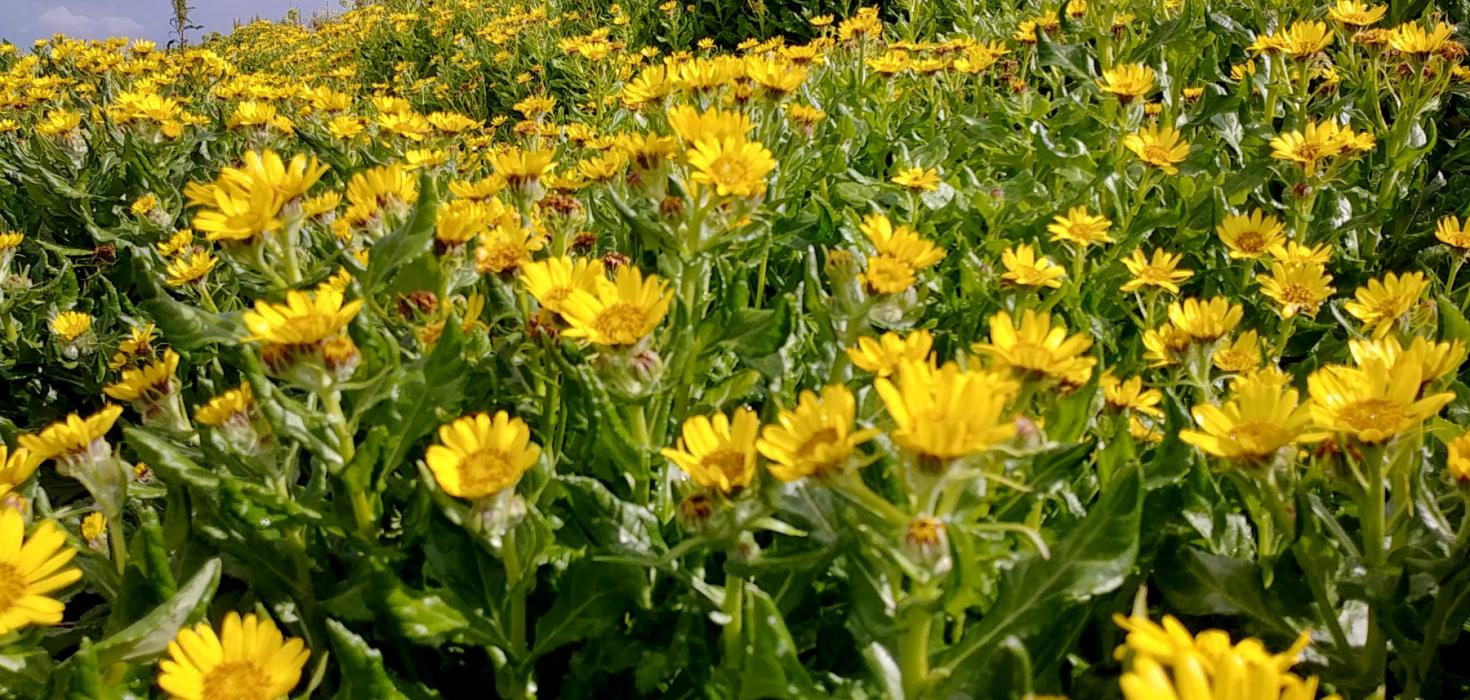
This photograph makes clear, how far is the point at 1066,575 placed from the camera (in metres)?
1.15

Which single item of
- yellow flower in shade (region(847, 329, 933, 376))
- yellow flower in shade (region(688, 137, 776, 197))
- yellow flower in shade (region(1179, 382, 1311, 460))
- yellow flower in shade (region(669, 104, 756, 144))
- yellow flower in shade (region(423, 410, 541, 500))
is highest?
yellow flower in shade (region(669, 104, 756, 144))

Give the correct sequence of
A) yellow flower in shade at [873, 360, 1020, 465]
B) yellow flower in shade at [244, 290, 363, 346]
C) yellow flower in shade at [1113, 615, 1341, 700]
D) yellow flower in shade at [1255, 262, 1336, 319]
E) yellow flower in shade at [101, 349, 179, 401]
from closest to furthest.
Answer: yellow flower in shade at [1113, 615, 1341, 700], yellow flower in shade at [873, 360, 1020, 465], yellow flower in shade at [244, 290, 363, 346], yellow flower in shade at [101, 349, 179, 401], yellow flower in shade at [1255, 262, 1336, 319]

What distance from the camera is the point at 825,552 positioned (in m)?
1.21

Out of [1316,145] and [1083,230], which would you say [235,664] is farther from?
[1316,145]

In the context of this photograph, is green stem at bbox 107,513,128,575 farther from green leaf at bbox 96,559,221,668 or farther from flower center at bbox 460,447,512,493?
flower center at bbox 460,447,512,493

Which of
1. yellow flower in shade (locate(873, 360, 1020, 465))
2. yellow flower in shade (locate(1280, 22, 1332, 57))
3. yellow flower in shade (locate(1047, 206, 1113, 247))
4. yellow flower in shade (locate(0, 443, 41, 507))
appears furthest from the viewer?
yellow flower in shade (locate(1280, 22, 1332, 57))

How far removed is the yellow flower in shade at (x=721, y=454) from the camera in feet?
3.91

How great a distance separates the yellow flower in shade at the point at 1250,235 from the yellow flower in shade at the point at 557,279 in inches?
62.4

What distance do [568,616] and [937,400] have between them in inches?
26.0

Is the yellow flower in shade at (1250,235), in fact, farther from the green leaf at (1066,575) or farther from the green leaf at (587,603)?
the green leaf at (587,603)

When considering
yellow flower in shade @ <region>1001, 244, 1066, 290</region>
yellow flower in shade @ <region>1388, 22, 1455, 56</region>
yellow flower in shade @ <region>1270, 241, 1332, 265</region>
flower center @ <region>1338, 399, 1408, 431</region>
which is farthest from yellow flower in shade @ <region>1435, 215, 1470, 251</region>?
flower center @ <region>1338, 399, 1408, 431</region>

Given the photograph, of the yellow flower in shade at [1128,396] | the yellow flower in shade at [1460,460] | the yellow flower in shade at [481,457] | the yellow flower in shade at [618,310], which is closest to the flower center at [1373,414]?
the yellow flower in shade at [1460,460]

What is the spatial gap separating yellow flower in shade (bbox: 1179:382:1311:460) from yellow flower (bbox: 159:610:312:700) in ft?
3.75

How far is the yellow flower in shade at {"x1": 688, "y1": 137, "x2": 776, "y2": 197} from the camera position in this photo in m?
1.66
